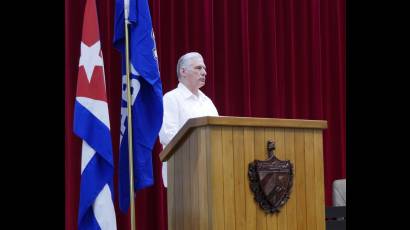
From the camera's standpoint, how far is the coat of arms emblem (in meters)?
2.82

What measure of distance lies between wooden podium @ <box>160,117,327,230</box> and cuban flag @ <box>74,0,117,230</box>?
2.38ft

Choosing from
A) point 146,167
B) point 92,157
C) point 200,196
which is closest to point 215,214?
point 200,196

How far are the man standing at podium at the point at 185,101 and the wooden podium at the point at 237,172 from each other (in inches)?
50.4

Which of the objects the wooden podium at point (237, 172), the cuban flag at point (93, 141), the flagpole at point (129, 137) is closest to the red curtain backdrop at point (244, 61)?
the cuban flag at point (93, 141)

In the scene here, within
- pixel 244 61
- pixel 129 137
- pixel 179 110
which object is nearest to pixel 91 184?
pixel 129 137

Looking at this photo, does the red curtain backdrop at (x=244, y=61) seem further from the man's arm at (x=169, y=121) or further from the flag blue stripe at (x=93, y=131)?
the flag blue stripe at (x=93, y=131)

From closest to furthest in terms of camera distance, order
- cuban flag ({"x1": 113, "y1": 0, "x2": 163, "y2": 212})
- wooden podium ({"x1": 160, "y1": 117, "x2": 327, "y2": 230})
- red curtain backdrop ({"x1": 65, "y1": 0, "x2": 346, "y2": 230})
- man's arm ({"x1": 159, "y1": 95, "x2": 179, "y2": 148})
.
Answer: wooden podium ({"x1": 160, "y1": 117, "x2": 327, "y2": 230})
cuban flag ({"x1": 113, "y1": 0, "x2": 163, "y2": 212})
man's arm ({"x1": 159, "y1": 95, "x2": 179, "y2": 148})
red curtain backdrop ({"x1": 65, "y1": 0, "x2": 346, "y2": 230})

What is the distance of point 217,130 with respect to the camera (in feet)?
8.98

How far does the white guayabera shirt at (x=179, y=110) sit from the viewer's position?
4359mm

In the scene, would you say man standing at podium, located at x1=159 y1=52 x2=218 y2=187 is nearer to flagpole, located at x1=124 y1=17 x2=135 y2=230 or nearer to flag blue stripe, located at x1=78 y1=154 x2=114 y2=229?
flag blue stripe, located at x1=78 y1=154 x2=114 y2=229

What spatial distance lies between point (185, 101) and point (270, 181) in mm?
1807

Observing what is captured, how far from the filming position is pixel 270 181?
2850 mm

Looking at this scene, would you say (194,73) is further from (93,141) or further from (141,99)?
(93,141)

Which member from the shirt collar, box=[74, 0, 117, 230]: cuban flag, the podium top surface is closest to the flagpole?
box=[74, 0, 117, 230]: cuban flag
